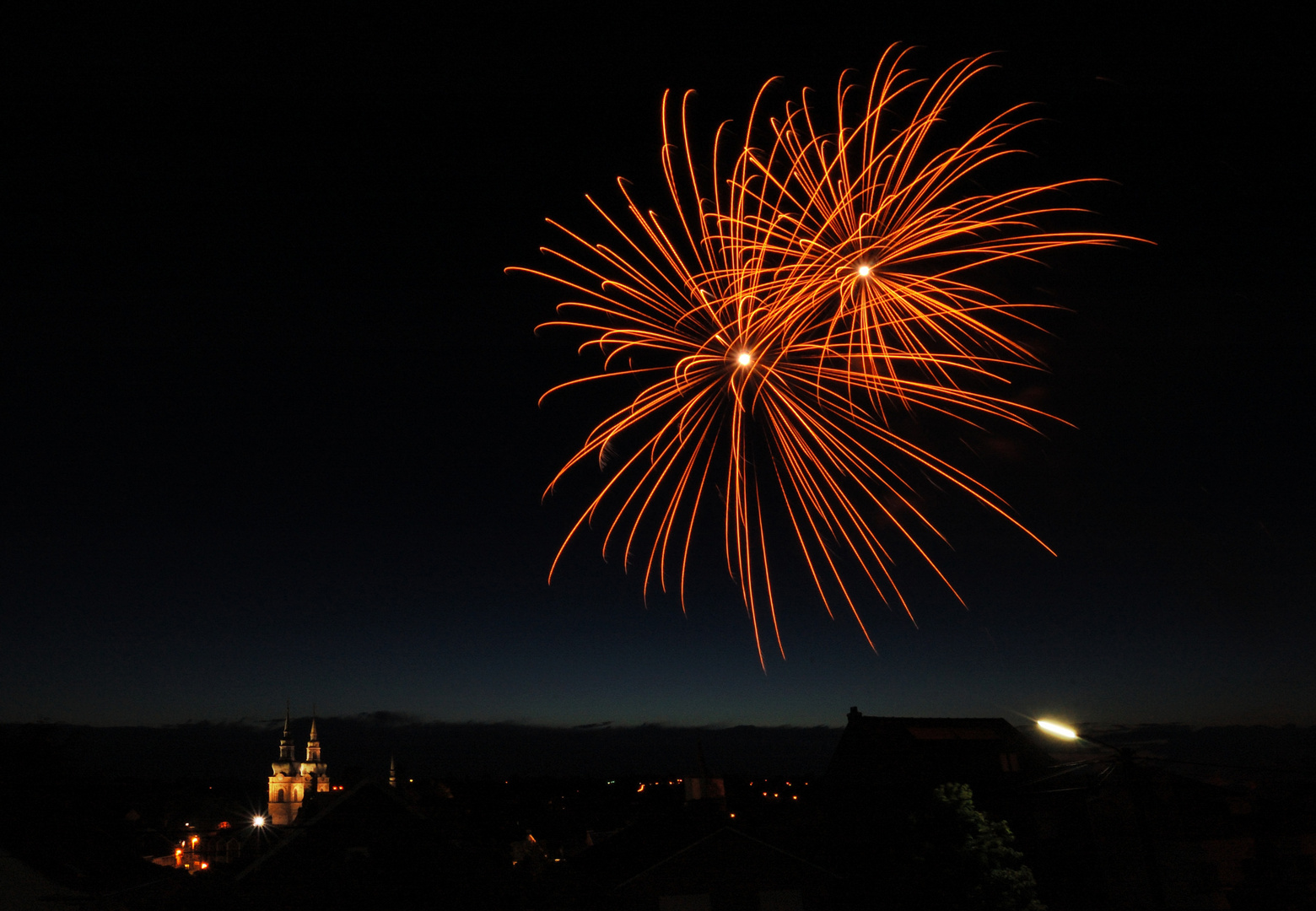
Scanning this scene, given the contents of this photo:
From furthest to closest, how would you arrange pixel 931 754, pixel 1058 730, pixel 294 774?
pixel 294 774, pixel 931 754, pixel 1058 730

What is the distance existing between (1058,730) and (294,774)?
5413 inches

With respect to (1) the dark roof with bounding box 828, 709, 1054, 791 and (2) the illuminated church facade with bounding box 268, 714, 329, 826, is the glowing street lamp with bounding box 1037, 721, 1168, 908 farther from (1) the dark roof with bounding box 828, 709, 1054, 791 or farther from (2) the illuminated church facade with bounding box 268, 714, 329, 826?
(2) the illuminated church facade with bounding box 268, 714, 329, 826

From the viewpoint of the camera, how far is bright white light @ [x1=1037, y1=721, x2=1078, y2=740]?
53.3 ft

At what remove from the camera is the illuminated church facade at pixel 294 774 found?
12706 centimetres

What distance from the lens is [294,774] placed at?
132625 mm

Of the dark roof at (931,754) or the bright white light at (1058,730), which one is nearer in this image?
the bright white light at (1058,730)

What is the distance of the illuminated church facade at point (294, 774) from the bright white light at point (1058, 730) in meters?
126

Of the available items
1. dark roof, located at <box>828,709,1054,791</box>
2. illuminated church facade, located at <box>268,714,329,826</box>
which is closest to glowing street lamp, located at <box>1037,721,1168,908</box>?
dark roof, located at <box>828,709,1054,791</box>

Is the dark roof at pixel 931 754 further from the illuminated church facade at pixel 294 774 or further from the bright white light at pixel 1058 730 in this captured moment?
the illuminated church facade at pixel 294 774

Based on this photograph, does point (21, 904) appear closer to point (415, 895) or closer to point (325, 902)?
point (325, 902)

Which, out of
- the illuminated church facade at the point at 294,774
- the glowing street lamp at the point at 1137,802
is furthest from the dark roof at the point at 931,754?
the illuminated church facade at the point at 294,774

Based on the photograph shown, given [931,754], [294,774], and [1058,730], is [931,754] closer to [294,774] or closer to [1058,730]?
[1058,730]

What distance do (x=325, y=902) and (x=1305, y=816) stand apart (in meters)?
35.0

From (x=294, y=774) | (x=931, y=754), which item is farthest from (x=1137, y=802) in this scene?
(x=294, y=774)
